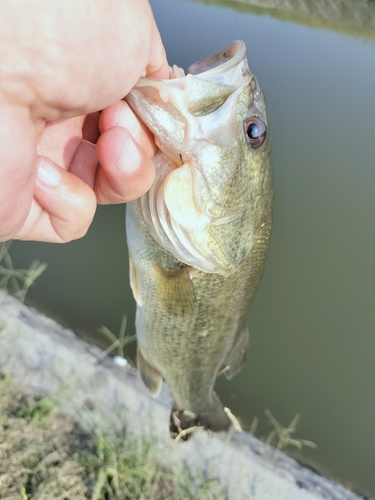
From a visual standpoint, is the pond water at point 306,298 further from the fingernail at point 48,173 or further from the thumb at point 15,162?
the thumb at point 15,162

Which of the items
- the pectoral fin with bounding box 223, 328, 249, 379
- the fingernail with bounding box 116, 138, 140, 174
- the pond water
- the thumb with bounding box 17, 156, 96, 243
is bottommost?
the pond water

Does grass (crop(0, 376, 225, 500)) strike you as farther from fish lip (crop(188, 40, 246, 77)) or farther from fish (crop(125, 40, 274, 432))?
fish lip (crop(188, 40, 246, 77))

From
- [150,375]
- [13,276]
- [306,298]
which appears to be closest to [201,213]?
[150,375]

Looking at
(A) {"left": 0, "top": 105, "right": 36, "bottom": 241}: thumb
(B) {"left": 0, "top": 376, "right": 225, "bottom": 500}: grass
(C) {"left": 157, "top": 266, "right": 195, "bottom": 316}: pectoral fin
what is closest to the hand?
(A) {"left": 0, "top": 105, "right": 36, "bottom": 241}: thumb

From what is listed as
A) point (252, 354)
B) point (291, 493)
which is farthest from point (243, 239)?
point (252, 354)

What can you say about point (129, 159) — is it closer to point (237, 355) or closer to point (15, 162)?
point (15, 162)

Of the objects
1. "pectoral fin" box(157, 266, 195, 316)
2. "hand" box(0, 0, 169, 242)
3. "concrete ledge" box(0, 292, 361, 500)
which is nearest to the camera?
"hand" box(0, 0, 169, 242)
